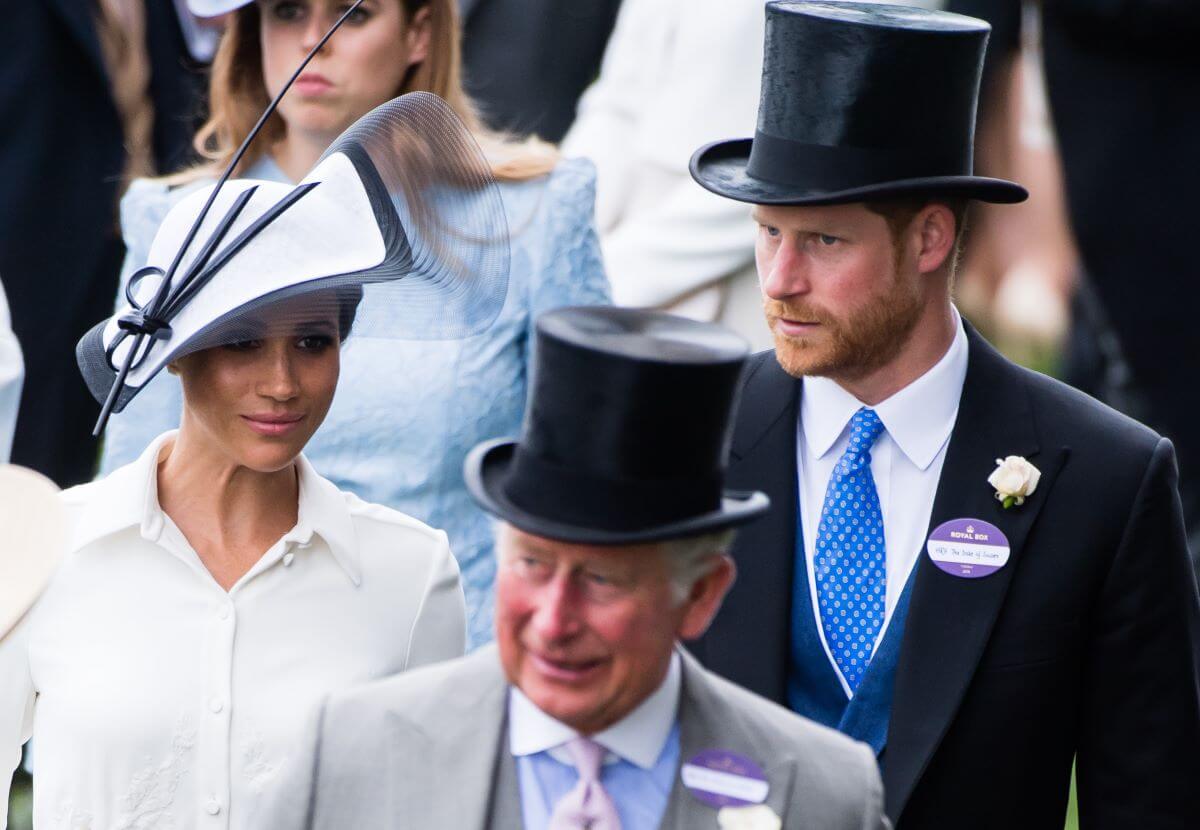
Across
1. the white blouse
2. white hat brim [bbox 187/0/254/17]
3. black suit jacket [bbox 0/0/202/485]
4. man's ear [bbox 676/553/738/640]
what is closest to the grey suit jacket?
man's ear [bbox 676/553/738/640]

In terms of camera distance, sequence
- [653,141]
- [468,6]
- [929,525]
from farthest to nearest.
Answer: [468,6] → [653,141] → [929,525]

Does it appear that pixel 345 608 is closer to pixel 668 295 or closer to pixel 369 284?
pixel 369 284

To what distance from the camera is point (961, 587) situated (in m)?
4.30

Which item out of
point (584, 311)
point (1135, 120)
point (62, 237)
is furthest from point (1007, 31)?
point (584, 311)

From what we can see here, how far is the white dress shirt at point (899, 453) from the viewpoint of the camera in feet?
14.5

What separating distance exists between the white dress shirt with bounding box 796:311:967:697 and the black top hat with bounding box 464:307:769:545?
994 mm

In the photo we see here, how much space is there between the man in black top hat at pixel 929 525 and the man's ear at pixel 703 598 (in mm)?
804

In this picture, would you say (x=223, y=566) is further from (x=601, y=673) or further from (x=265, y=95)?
(x=265, y=95)

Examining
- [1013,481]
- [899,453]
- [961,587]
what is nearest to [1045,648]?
[961,587]

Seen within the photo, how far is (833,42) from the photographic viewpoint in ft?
14.2

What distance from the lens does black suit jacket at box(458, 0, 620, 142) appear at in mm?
7062

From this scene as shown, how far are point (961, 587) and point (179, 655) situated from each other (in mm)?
1339

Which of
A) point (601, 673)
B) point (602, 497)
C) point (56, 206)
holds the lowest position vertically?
point (56, 206)

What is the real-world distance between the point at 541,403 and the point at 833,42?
1.21 meters
